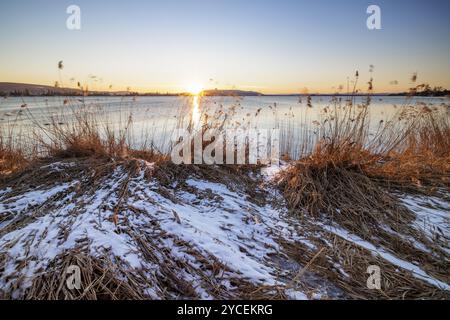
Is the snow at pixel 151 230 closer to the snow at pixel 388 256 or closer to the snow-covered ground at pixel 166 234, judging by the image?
the snow-covered ground at pixel 166 234

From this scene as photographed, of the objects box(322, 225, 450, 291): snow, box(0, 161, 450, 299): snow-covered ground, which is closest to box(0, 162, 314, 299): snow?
box(0, 161, 450, 299): snow-covered ground

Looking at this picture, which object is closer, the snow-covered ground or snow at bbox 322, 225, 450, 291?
the snow-covered ground

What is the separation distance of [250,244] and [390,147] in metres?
3.32

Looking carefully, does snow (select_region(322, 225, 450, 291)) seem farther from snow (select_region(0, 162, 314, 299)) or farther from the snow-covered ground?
snow (select_region(0, 162, 314, 299))

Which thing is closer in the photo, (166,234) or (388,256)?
(166,234)

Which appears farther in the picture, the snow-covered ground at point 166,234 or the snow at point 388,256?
the snow at point 388,256

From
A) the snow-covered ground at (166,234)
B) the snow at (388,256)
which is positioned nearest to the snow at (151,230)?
the snow-covered ground at (166,234)

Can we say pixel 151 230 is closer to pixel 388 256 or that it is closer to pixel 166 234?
pixel 166 234

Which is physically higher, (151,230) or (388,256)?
(151,230)

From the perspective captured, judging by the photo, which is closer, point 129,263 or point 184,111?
point 129,263

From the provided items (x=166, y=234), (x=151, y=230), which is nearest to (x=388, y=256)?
(x=166, y=234)

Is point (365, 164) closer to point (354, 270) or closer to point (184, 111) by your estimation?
point (354, 270)

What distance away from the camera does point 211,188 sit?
288cm
